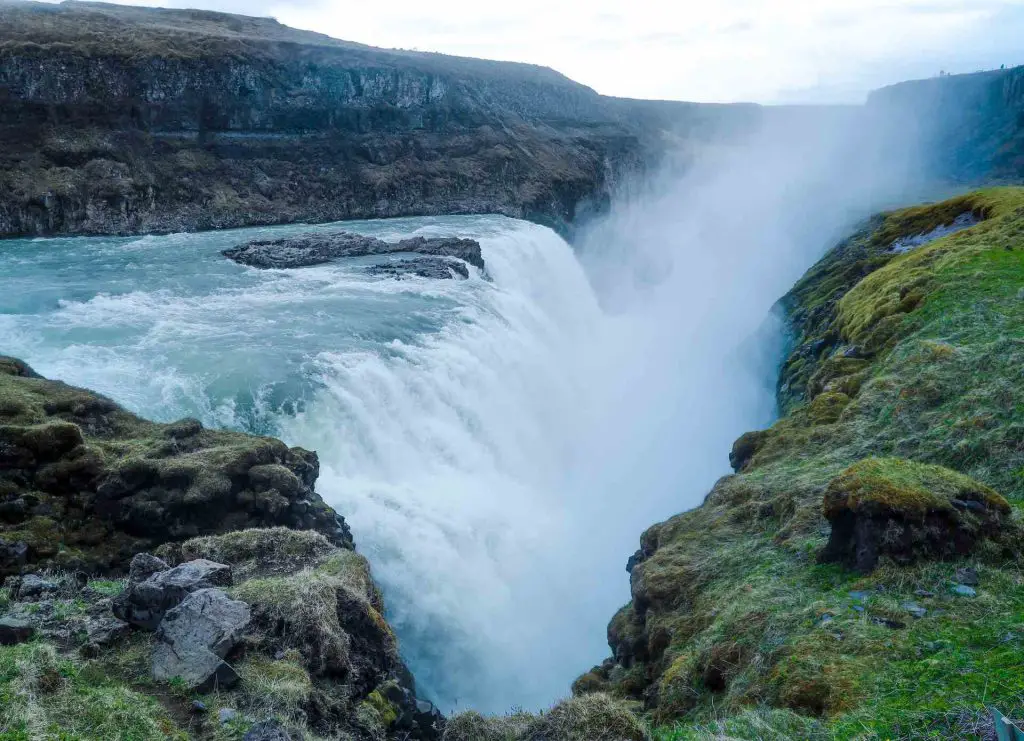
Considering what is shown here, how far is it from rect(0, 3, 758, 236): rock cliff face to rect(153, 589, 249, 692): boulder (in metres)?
39.0

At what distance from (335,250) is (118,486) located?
26597 mm

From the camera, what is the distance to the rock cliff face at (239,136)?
41.5 m

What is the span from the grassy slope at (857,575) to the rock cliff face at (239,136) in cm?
3983

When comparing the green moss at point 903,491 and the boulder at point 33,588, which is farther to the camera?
the green moss at point 903,491

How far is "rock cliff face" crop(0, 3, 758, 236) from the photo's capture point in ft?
136

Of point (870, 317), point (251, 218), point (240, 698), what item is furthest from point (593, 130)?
point (240, 698)

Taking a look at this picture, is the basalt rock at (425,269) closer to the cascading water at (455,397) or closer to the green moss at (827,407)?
the cascading water at (455,397)

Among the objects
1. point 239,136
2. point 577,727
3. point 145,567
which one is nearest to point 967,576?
point 577,727

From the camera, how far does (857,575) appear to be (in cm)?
738

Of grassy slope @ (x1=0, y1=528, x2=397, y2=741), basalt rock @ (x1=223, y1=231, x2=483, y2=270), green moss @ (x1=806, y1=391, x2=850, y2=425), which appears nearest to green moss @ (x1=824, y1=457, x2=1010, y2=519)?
green moss @ (x1=806, y1=391, x2=850, y2=425)

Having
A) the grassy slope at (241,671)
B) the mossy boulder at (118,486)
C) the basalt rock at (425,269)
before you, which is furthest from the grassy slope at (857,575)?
the basalt rock at (425,269)

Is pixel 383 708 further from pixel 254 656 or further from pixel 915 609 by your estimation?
pixel 915 609

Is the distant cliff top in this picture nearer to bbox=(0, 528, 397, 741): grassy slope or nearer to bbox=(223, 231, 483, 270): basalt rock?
bbox=(223, 231, 483, 270): basalt rock

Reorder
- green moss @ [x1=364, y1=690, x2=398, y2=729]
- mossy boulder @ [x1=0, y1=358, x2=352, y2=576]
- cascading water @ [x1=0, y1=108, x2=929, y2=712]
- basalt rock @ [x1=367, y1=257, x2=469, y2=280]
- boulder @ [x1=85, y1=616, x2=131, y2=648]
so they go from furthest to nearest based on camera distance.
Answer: basalt rock @ [x1=367, y1=257, x2=469, y2=280] → cascading water @ [x1=0, y1=108, x2=929, y2=712] → mossy boulder @ [x1=0, y1=358, x2=352, y2=576] → green moss @ [x1=364, y1=690, x2=398, y2=729] → boulder @ [x1=85, y1=616, x2=131, y2=648]
